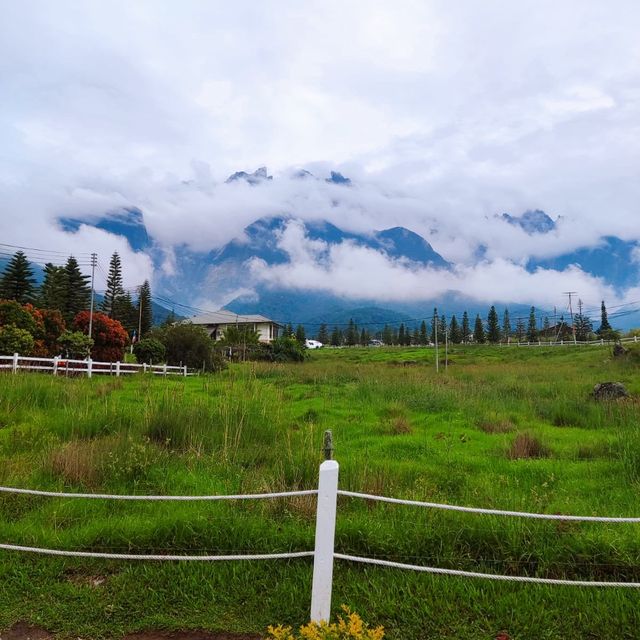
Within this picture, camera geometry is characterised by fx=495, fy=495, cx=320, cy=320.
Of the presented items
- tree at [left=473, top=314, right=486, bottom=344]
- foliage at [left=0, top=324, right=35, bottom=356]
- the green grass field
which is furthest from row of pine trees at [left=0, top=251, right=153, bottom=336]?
tree at [left=473, top=314, right=486, bottom=344]

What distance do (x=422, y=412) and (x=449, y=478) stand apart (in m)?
5.46

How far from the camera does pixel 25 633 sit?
3.29 meters

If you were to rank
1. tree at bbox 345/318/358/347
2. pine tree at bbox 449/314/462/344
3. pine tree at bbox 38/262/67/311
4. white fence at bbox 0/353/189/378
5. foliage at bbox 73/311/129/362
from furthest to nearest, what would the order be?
1. tree at bbox 345/318/358/347
2. pine tree at bbox 449/314/462/344
3. pine tree at bbox 38/262/67/311
4. foliage at bbox 73/311/129/362
5. white fence at bbox 0/353/189/378

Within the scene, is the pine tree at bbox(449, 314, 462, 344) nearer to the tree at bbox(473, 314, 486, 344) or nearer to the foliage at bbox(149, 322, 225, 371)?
the tree at bbox(473, 314, 486, 344)

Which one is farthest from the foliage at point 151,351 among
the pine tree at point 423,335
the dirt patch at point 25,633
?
the pine tree at point 423,335

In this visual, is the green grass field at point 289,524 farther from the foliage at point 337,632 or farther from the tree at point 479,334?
the tree at point 479,334

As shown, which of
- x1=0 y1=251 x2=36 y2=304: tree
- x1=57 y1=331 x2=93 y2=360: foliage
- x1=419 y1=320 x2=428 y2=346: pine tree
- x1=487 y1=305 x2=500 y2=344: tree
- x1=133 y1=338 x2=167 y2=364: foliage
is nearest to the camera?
x1=57 y1=331 x2=93 y2=360: foliage

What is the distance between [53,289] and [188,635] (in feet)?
190

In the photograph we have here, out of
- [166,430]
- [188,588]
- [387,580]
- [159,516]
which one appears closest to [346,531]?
[387,580]

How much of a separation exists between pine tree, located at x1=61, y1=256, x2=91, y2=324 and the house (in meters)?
24.6

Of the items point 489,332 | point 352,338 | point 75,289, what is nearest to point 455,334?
point 489,332

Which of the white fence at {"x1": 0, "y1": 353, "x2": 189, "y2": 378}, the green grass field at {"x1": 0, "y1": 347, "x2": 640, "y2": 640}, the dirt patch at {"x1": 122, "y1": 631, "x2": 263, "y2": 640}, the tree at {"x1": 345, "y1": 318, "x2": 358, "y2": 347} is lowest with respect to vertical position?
the dirt patch at {"x1": 122, "y1": 631, "x2": 263, "y2": 640}

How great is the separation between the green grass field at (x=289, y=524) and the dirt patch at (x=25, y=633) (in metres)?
0.06

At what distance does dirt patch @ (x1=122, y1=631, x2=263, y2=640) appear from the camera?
323 cm
